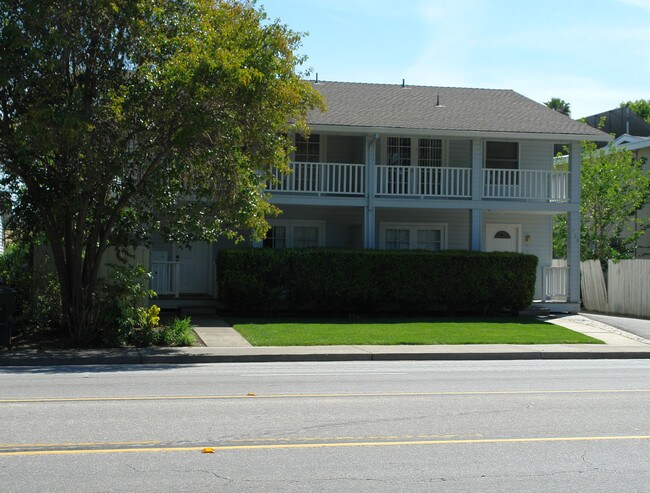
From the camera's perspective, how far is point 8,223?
58.1 ft

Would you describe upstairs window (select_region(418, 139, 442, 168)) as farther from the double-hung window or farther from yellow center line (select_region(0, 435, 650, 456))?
yellow center line (select_region(0, 435, 650, 456))

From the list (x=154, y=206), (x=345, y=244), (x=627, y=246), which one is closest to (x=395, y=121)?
(x=345, y=244)

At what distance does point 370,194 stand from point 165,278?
6398 millimetres

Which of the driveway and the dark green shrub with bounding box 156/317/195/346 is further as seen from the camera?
the driveway

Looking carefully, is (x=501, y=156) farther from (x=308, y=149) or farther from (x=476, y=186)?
(x=308, y=149)

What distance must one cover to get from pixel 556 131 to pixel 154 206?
13.3 m

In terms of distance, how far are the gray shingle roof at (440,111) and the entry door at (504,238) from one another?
143 inches

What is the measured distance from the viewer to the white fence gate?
26130 mm

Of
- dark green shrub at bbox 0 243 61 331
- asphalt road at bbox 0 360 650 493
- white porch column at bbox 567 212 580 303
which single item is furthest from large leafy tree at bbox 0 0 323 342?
white porch column at bbox 567 212 580 303

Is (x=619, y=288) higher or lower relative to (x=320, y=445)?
higher

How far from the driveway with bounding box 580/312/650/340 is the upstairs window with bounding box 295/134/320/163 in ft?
31.8

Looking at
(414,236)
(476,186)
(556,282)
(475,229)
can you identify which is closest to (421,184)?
(476,186)

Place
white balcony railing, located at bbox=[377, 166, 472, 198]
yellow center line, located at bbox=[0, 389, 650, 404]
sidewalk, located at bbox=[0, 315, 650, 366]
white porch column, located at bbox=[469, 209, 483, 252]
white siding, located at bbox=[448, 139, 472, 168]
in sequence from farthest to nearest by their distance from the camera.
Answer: white siding, located at bbox=[448, 139, 472, 168] → white balcony railing, located at bbox=[377, 166, 472, 198] → white porch column, located at bbox=[469, 209, 483, 252] → sidewalk, located at bbox=[0, 315, 650, 366] → yellow center line, located at bbox=[0, 389, 650, 404]

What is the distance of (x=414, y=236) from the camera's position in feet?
90.7
